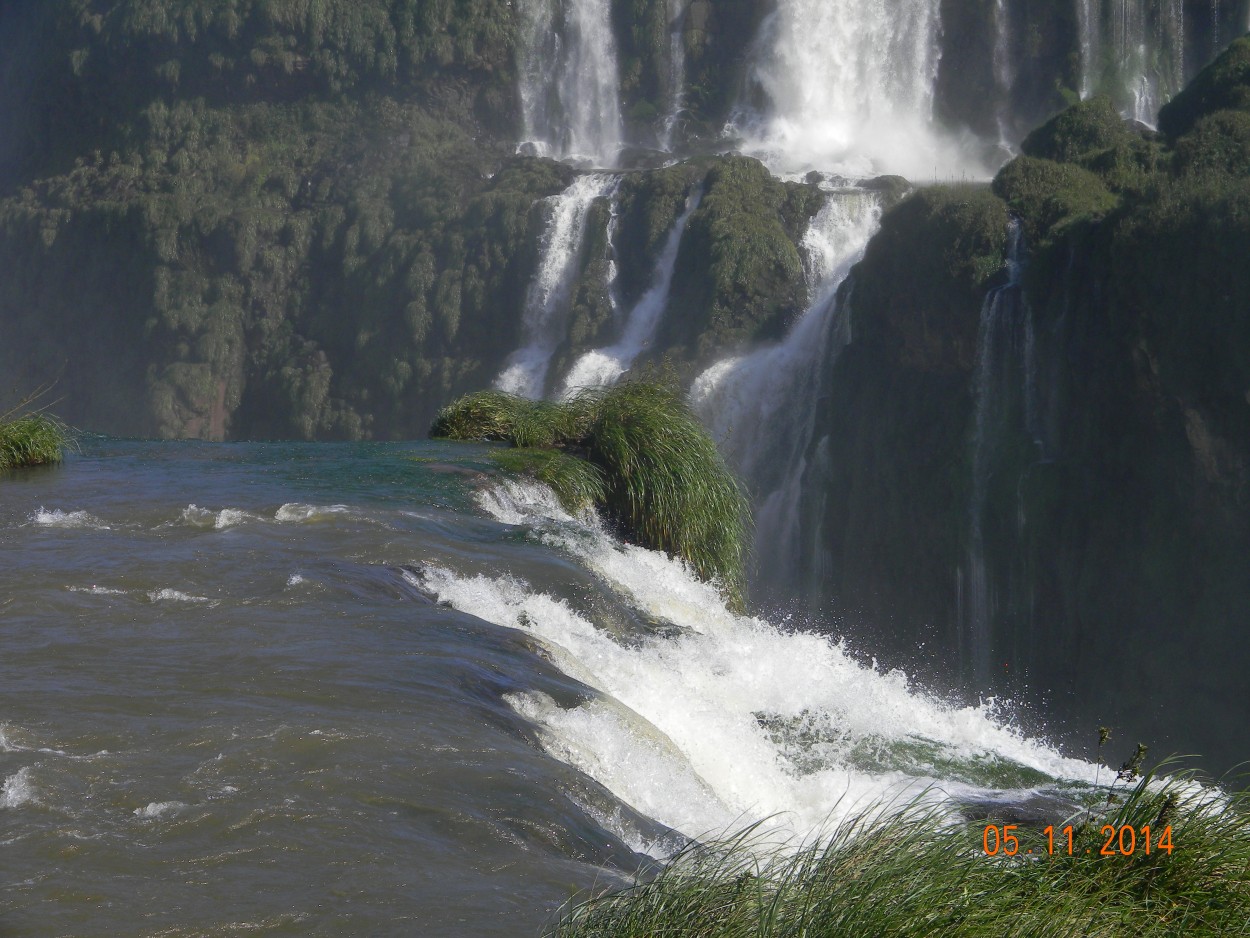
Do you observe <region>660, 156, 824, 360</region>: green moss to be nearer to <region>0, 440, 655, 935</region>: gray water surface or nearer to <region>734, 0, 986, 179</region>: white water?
<region>734, 0, 986, 179</region>: white water

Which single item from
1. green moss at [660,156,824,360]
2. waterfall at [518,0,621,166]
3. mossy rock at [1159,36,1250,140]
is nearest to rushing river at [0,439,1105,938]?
mossy rock at [1159,36,1250,140]

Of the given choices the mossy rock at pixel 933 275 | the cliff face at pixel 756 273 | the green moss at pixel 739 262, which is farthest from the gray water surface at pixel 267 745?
the green moss at pixel 739 262

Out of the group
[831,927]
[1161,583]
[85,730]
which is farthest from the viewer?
[1161,583]

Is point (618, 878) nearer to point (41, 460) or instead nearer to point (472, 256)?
point (41, 460)

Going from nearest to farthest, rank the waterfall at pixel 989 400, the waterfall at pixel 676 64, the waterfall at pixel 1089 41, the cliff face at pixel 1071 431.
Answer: the cliff face at pixel 1071 431, the waterfall at pixel 989 400, the waterfall at pixel 1089 41, the waterfall at pixel 676 64

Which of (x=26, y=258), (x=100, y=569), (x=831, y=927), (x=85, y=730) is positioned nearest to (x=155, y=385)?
(x=26, y=258)

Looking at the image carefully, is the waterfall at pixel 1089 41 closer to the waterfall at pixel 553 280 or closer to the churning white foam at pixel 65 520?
the waterfall at pixel 553 280

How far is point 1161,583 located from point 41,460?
689 inches

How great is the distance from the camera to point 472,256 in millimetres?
51844

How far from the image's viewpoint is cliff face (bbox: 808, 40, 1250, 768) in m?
22.9
